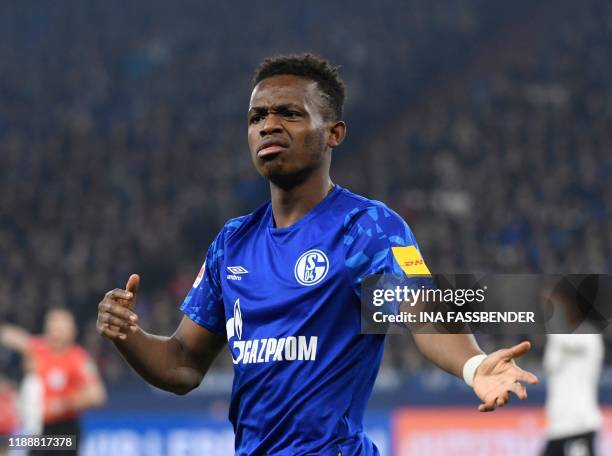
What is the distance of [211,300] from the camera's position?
3.48 m

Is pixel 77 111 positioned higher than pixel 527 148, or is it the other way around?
pixel 77 111

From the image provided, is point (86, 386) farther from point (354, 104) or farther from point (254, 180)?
point (354, 104)

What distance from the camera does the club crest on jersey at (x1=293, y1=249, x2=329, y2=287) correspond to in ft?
10.1

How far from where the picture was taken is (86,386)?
9.77 metres

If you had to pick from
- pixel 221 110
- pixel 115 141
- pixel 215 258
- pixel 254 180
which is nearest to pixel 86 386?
pixel 215 258

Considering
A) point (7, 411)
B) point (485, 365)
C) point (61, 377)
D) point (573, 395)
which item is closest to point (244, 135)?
point (7, 411)

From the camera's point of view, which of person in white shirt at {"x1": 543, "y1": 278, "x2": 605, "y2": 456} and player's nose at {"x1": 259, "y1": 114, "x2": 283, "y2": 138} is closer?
player's nose at {"x1": 259, "y1": 114, "x2": 283, "y2": 138}

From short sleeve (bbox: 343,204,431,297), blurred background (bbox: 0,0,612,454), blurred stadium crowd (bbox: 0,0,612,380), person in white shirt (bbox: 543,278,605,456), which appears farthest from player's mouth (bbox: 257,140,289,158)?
blurred stadium crowd (bbox: 0,0,612,380)

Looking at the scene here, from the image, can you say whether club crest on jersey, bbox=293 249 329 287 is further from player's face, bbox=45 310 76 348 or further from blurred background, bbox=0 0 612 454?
blurred background, bbox=0 0 612 454

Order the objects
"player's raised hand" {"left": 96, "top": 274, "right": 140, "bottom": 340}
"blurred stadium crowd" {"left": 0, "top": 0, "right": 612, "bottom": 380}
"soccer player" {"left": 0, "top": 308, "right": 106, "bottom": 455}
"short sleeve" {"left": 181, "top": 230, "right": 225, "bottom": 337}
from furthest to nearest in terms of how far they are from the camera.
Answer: "blurred stadium crowd" {"left": 0, "top": 0, "right": 612, "bottom": 380}
"soccer player" {"left": 0, "top": 308, "right": 106, "bottom": 455}
"short sleeve" {"left": 181, "top": 230, "right": 225, "bottom": 337}
"player's raised hand" {"left": 96, "top": 274, "right": 140, "bottom": 340}

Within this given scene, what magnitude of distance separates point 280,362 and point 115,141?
713 inches

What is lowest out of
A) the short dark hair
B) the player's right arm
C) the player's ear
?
the player's right arm

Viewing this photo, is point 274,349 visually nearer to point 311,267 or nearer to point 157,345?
point 311,267

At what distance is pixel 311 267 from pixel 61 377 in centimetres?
729
